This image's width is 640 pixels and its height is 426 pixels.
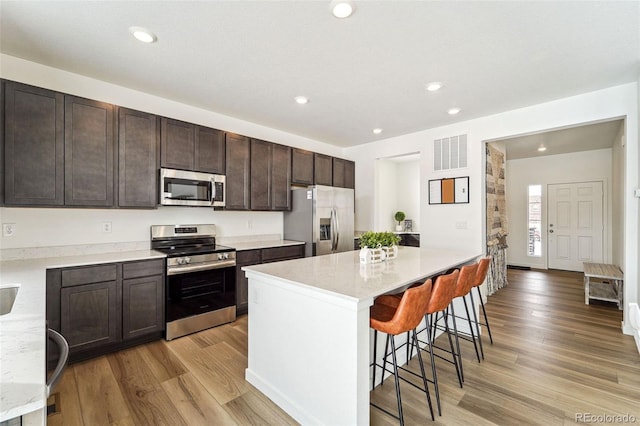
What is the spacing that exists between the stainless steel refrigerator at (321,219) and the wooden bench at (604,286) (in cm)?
344

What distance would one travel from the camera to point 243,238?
14.0 ft

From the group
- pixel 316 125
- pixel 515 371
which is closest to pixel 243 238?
pixel 316 125

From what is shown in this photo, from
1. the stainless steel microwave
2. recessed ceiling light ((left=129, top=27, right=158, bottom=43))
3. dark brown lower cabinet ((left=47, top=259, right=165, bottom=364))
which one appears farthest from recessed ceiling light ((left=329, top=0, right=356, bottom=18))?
dark brown lower cabinet ((left=47, top=259, right=165, bottom=364))

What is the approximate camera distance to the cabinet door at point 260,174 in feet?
13.1

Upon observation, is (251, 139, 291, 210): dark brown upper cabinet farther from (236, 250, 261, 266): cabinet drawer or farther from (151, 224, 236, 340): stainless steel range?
(151, 224, 236, 340): stainless steel range

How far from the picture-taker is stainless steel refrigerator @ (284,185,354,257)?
4.26 meters

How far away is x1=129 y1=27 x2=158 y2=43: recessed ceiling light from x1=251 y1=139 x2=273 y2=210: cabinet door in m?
1.84

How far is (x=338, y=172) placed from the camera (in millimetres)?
5309

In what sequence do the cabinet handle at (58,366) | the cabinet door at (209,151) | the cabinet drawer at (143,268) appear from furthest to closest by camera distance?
the cabinet door at (209,151) < the cabinet drawer at (143,268) < the cabinet handle at (58,366)

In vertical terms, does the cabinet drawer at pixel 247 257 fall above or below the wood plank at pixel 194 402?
above

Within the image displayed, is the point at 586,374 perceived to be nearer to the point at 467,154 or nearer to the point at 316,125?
the point at 467,154

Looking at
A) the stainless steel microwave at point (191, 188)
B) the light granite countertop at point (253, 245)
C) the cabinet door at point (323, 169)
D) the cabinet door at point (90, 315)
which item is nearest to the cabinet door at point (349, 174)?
the cabinet door at point (323, 169)

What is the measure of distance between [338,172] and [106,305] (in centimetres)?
388

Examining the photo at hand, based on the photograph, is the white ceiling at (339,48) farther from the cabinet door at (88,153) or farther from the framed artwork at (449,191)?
the framed artwork at (449,191)
